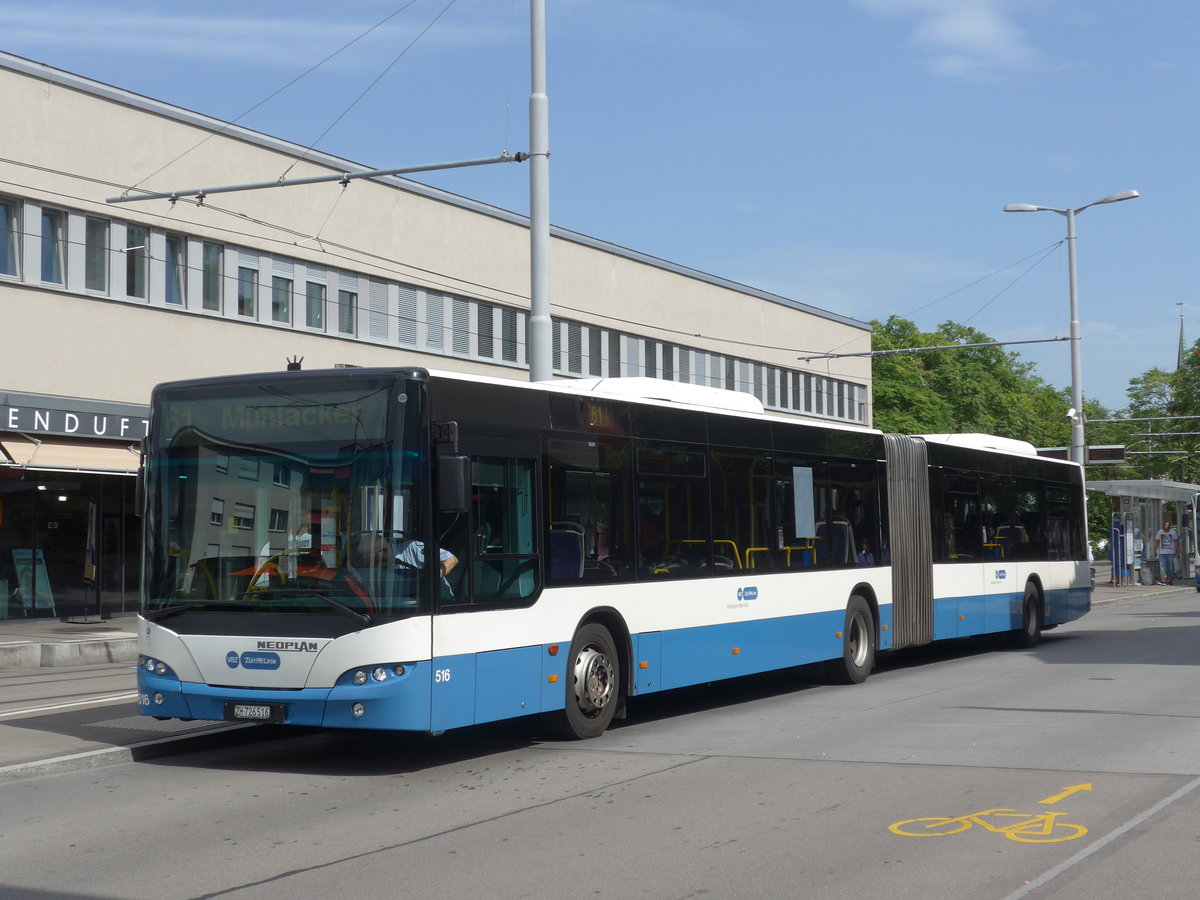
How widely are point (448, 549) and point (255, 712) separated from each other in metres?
1.69

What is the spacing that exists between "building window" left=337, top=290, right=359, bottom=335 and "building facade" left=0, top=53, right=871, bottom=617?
0.13 feet

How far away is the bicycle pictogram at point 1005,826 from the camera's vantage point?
24.9 ft

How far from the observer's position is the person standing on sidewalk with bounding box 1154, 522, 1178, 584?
1753 inches

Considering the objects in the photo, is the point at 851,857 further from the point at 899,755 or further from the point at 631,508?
the point at 631,508

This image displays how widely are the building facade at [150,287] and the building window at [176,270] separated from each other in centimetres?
4

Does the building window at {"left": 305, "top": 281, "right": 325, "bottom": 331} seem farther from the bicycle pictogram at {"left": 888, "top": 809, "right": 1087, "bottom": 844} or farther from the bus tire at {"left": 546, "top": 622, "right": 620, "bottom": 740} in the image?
the bicycle pictogram at {"left": 888, "top": 809, "right": 1087, "bottom": 844}

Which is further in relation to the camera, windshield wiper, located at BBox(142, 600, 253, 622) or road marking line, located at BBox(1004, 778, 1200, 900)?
windshield wiper, located at BBox(142, 600, 253, 622)

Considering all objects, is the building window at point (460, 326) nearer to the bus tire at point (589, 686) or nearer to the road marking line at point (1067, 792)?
the bus tire at point (589, 686)

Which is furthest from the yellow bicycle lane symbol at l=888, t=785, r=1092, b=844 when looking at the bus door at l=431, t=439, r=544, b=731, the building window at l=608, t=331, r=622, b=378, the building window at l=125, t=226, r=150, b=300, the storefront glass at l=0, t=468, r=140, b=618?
the building window at l=608, t=331, r=622, b=378

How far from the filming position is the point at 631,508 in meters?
12.3

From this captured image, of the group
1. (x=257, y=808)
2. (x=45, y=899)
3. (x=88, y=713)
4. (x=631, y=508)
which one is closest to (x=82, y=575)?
(x=88, y=713)

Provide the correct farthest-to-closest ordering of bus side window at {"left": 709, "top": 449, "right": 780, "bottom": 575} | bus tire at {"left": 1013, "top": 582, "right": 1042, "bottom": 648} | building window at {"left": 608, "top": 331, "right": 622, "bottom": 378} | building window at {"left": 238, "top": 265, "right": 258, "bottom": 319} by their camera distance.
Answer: building window at {"left": 608, "top": 331, "right": 622, "bottom": 378}, building window at {"left": 238, "top": 265, "right": 258, "bottom": 319}, bus tire at {"left": 1013, "top": 582, "right": 1042, "bottom": 648}, bus side window at {"left": 709, "top": 449, "right": 780, "bottom": 575}

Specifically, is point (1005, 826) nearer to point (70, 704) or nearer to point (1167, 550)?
point (70, 704)

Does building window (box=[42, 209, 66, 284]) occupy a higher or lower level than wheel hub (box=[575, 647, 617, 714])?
higher
